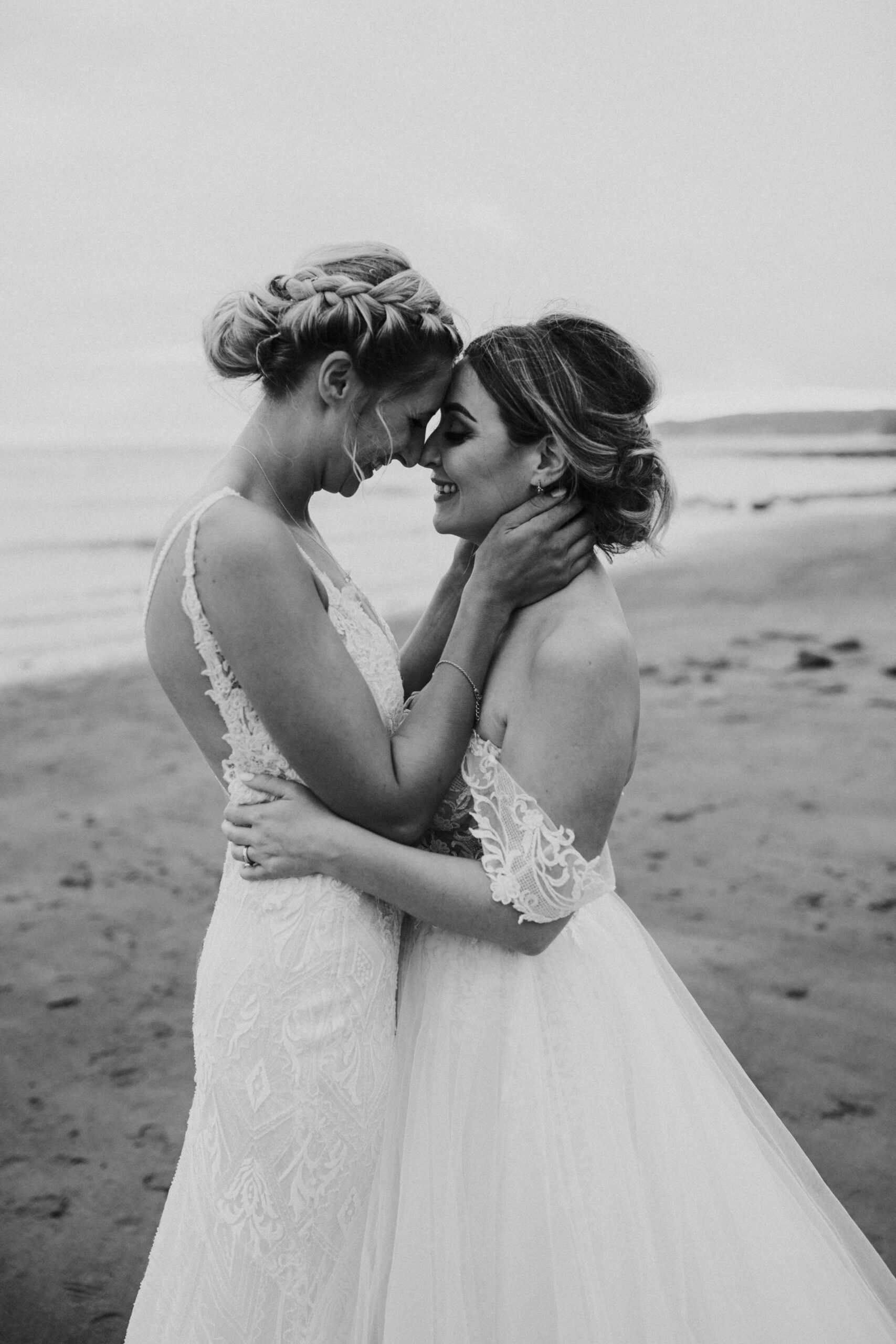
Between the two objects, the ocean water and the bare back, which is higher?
the bare back

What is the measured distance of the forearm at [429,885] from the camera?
240cm

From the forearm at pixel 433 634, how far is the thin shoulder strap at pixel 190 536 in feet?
2.68

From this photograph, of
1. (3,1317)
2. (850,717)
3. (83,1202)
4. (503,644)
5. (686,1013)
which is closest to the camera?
(503,644)

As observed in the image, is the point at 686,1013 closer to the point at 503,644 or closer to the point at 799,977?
the point at 503,644

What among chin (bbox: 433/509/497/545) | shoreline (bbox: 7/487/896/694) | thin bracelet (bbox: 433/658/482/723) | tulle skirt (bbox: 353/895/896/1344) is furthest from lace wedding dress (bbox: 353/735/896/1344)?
shoreline (bbox: 7/487/896/694)

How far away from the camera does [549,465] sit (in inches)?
107

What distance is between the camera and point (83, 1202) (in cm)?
397

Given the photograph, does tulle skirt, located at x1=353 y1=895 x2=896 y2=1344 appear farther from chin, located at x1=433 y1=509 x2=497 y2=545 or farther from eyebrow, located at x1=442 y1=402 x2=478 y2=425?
eyebrow, located at x1=442 y1=402 x2=478 y2=425

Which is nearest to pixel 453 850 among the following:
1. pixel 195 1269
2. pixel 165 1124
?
pixel 195 1269

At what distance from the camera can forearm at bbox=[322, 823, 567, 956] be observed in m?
2.40

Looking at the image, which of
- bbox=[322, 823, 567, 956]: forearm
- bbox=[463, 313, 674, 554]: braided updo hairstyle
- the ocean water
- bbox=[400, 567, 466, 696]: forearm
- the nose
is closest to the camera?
bbox=[322, 823, 567, 956]: forearm

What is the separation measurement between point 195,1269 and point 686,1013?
128 cm

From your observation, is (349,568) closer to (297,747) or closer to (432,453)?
(432,453)

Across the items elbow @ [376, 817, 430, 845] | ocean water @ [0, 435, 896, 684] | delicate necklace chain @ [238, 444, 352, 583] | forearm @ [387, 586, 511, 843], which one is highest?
delicate necklace chain @ [238, 444, 352, 583]
